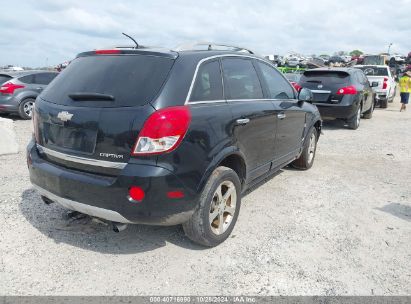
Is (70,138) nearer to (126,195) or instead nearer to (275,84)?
(126,195)

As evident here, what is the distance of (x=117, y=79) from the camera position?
3051 mm

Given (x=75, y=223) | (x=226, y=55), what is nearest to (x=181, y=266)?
(x=75, y=223)

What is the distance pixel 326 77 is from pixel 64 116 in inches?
321

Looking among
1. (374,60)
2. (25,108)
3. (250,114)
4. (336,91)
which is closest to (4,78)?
(25,108)

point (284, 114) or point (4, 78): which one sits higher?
point (284, 114)

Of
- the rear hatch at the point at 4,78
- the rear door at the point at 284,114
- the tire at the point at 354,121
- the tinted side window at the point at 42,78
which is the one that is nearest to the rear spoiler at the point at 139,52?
the rear door at the point at 284,114

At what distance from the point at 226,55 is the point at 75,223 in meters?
2.36

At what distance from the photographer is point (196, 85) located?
125 inches

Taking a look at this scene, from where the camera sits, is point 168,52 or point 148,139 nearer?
point 148,139

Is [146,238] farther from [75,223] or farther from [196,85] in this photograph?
[196,85]

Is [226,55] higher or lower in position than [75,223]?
higher

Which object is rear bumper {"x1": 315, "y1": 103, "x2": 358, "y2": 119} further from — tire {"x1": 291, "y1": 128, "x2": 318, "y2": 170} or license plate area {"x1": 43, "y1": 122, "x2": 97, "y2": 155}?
license plate area {"x1": 43, "y1": 122, "x2": 97, "y2": 155}

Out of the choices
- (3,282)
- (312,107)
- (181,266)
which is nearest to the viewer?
(3,282)

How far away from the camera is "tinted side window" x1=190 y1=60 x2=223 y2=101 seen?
3173 mm
